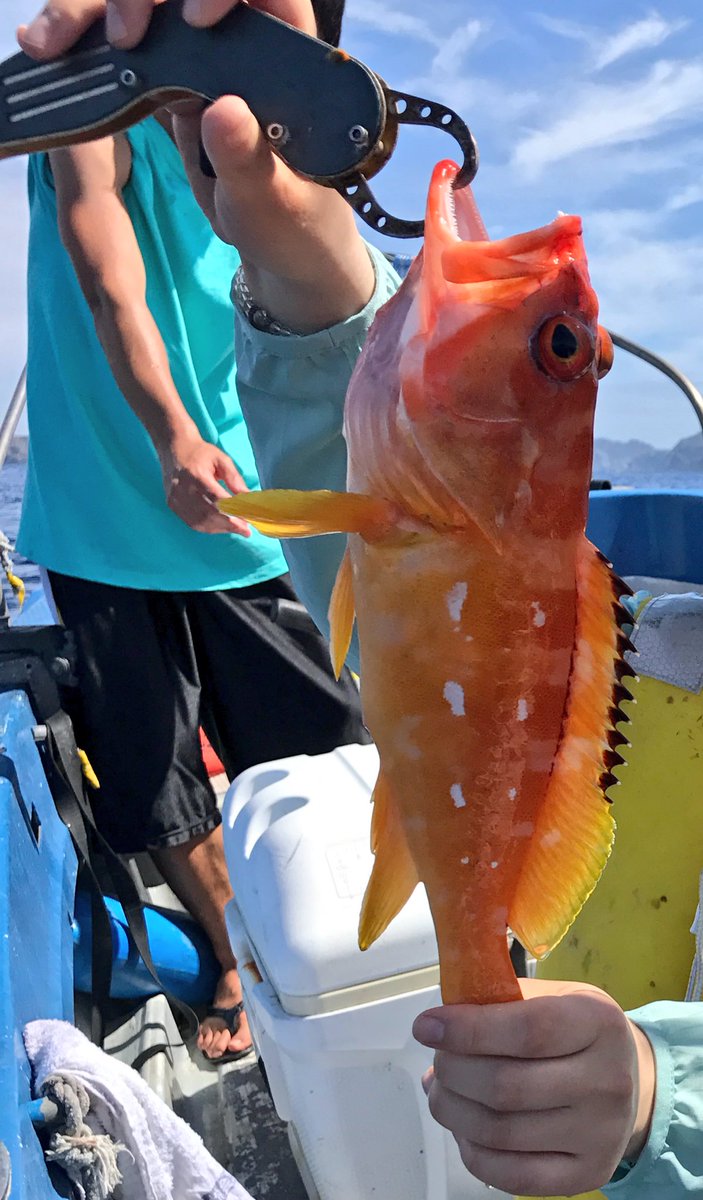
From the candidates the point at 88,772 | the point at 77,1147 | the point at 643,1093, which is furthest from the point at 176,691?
the point at 643,1093

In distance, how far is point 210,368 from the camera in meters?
2.40

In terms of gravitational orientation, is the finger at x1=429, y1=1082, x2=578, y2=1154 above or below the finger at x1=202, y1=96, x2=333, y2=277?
below

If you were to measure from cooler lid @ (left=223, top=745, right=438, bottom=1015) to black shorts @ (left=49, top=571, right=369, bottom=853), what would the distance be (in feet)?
2.30

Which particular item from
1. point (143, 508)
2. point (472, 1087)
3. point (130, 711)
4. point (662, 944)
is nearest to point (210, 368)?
point (143, 508)

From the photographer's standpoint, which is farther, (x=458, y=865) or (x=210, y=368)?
(x=210, y=368)

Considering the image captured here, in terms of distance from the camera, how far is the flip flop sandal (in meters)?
2.39

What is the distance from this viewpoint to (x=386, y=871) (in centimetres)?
86

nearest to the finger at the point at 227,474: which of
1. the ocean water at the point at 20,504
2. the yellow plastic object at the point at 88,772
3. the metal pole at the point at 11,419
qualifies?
the yellow plastic object at the point at 88,772

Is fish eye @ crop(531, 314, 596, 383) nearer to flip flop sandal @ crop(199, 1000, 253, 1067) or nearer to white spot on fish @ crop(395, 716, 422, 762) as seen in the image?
white spot on fish @ crop(395, 716, 422, 762)

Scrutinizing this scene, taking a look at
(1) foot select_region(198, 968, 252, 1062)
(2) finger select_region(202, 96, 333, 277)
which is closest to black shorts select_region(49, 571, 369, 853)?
(1) foot select_region(198, 968, 252, 1062)

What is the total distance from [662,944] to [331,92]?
118cm

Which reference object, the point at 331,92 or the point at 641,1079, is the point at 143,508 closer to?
the point at 331,92

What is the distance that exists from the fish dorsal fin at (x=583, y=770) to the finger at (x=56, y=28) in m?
0.73

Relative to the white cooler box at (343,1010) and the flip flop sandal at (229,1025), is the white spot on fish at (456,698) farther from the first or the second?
the flip flop sandal at (229,1025)
